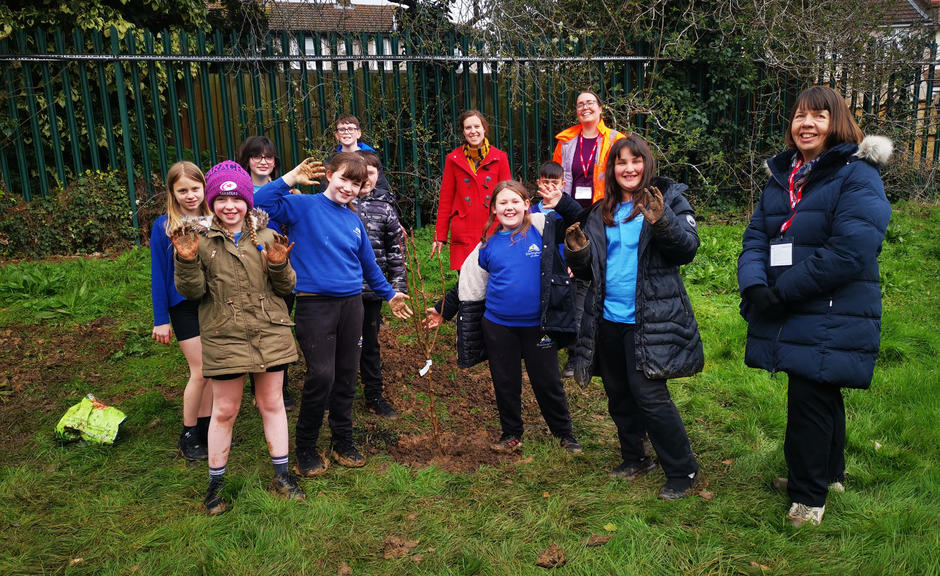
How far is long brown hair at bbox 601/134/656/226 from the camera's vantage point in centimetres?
376

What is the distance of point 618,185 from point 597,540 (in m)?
1.86

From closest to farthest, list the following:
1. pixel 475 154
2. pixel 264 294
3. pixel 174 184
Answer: pixel 264 294, pixel 174 184, pixel 475 154

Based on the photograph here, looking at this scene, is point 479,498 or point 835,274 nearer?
point 835,274

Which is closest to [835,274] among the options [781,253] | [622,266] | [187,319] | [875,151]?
[781,253]

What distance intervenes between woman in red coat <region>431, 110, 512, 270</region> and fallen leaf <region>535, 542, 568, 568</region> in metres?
3.21

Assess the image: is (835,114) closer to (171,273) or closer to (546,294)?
(546,294)

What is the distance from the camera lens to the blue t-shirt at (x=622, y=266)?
12.6ft

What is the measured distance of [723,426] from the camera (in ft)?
15.6

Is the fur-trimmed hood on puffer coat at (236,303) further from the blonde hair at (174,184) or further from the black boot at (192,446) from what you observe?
the black boot at (192,446)

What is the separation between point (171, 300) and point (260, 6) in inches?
237

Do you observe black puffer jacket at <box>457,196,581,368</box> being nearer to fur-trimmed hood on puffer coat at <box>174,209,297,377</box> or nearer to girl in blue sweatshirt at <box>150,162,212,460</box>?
fur-trimmed hood on puffer coat at <box>174,209,297,377</box>

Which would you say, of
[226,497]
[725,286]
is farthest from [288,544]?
[725,286]

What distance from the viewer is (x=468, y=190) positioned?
6273 millimetres

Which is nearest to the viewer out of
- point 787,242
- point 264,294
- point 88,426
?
point 787,242
